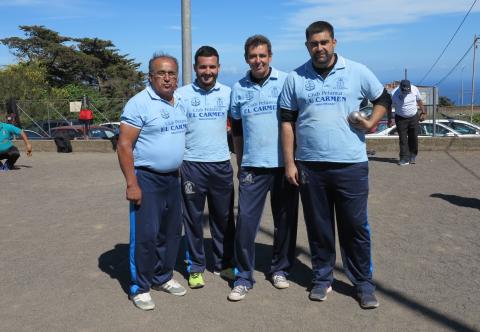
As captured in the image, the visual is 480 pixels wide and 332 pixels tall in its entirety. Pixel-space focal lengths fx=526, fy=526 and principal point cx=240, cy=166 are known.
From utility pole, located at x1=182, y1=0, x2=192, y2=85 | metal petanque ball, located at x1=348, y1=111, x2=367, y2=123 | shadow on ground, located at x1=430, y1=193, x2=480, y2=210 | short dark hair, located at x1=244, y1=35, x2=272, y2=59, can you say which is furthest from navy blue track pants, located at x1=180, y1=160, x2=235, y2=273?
shadow on ground, located at x1=430, y1=193, x2=480, y2=210

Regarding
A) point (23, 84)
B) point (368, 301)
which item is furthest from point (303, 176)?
point (23, 84)

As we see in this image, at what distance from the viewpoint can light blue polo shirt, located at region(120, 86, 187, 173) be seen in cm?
401

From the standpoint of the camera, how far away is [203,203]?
469 cm

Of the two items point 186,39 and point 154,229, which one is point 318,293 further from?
point 186,39

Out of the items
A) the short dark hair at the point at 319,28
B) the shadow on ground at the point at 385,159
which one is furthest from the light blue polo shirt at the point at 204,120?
the shadow on ground at the point at 385,159

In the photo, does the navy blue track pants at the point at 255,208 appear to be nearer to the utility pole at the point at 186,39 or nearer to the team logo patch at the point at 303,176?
the team logo patch at the point at 303,176

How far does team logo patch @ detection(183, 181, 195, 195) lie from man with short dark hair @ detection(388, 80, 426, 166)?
25.8ft

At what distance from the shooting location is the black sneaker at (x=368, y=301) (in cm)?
406

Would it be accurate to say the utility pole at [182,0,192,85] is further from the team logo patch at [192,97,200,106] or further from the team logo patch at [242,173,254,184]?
the team logo patch at [242,173,254,184]

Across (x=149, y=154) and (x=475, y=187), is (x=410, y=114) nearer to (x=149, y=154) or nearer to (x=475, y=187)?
(x=475, y=187)

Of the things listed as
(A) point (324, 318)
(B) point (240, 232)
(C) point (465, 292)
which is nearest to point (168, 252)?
(B) point (240, 232)

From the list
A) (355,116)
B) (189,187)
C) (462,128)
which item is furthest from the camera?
(462,128)

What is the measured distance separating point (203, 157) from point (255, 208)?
24.5 inches

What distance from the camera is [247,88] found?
4359 mm
